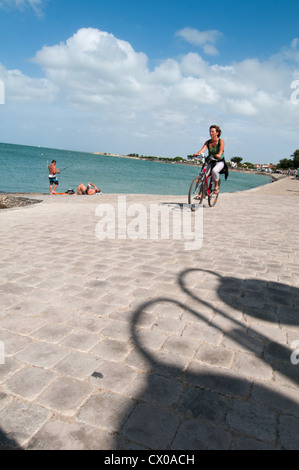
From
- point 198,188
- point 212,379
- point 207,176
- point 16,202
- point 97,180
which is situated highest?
point 97,180

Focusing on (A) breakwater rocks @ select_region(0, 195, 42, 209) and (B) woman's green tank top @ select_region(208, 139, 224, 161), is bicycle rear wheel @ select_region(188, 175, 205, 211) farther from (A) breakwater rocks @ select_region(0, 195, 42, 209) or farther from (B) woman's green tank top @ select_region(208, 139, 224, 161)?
(A) breakwater rocks @ select_region(0, 195, 42, 209)

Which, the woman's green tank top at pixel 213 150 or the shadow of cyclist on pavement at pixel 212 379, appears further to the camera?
the woman's green tank top at pixel 213 150

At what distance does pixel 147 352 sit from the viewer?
238cm

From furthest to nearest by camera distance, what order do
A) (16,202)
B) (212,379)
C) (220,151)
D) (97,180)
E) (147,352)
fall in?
(97,180)
(16,202)
(220,151)
(147,352)
(212,379)

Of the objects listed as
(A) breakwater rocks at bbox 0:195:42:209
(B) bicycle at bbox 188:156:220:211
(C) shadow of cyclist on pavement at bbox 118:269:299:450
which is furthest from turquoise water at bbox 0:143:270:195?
(C) shadow of cyclist on pavement at bbox 118:269:299:450

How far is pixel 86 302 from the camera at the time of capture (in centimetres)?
319

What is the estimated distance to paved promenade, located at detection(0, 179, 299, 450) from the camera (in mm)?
1706

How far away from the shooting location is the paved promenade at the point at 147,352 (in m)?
1.71

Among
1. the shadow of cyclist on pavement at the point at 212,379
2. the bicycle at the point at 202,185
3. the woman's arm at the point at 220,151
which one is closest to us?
the shadow of cyclist on pavement at the point at 212,379

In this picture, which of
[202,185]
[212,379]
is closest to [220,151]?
[202,185]

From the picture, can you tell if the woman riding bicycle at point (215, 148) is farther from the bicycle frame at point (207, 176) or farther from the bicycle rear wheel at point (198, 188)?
the bicycle rear wheel at point (198, 188)

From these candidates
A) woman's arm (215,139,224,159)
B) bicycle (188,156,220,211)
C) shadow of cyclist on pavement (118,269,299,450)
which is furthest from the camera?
bicycle (188,156,220,211)

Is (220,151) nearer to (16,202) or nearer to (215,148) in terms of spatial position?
(215,148)

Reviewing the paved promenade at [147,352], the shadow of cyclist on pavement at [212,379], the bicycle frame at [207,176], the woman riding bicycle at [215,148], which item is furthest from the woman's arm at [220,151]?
the shadow of cyclist on pavement at [212,379]
